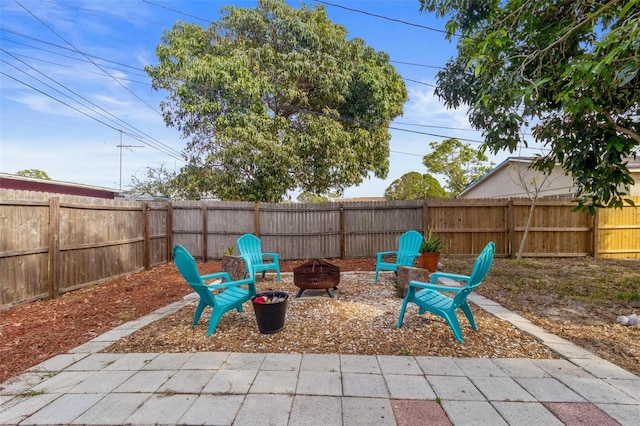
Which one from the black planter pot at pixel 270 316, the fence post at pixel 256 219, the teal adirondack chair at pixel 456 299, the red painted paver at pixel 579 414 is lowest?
the red painted paver at pixel 579 414

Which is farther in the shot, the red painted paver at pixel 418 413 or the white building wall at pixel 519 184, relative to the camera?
the white building wall at pixel 519 184

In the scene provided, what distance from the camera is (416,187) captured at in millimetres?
20562

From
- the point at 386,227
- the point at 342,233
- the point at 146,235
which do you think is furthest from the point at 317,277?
the point at 146,235

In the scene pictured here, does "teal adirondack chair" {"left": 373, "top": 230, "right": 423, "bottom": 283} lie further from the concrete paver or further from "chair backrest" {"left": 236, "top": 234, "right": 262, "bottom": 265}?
the concrete paver

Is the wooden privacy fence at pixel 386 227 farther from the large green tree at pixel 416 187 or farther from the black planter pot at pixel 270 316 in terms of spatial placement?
the large green tree at pixel 416 187

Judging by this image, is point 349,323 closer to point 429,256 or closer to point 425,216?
point 429,256

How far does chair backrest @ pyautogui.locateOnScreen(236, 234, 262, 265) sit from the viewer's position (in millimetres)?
5078

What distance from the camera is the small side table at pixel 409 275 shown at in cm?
429

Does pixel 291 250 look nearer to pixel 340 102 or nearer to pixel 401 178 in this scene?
pixel 340 102

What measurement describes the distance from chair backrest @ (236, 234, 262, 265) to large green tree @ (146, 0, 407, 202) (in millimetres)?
4152

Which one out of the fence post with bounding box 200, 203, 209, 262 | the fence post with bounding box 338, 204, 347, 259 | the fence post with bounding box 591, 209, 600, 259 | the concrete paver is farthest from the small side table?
the fence post with bounding box 591, 209, 600, 259

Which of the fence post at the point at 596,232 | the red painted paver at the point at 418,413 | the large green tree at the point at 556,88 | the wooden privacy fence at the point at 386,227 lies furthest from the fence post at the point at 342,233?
the fence post at the point at 596,232

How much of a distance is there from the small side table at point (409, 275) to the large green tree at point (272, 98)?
558 centimetres

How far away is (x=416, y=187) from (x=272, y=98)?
1329 cm
